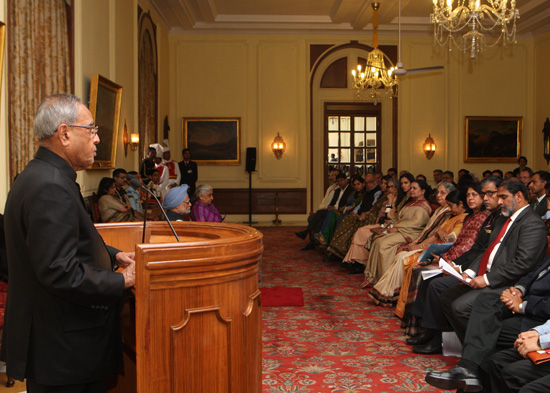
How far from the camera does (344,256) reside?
8.70 metres

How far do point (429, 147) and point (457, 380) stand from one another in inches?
453

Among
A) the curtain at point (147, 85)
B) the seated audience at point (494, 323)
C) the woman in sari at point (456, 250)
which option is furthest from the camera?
the curtain at point (147, 85)

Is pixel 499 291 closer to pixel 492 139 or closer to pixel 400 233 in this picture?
pixel 400 233

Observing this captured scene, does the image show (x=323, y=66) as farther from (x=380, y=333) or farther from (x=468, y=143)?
(x=380, y=333)

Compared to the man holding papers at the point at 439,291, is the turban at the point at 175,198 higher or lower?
higher

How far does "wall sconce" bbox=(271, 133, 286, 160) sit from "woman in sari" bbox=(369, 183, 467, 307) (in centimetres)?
809

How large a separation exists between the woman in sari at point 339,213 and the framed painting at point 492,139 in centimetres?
574

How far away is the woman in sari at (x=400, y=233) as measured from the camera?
22.3 feet

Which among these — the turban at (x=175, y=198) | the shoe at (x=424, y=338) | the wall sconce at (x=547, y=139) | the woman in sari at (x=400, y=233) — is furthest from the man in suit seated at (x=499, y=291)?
the wall sconce at (x=547, y=139)

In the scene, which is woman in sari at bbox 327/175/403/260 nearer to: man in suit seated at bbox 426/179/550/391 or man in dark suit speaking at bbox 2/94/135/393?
man in suit seated at bbox 426/179/550/391

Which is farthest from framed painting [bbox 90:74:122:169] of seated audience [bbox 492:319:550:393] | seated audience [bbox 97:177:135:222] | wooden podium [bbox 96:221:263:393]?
wooden podium [bbox 96:221:263:393]

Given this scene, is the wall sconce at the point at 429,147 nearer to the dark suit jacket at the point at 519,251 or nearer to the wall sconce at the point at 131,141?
the wall sconce at the point at 131,141

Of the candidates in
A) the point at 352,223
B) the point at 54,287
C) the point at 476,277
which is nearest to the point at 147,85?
the point at 352,223

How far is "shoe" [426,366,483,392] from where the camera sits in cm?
346
